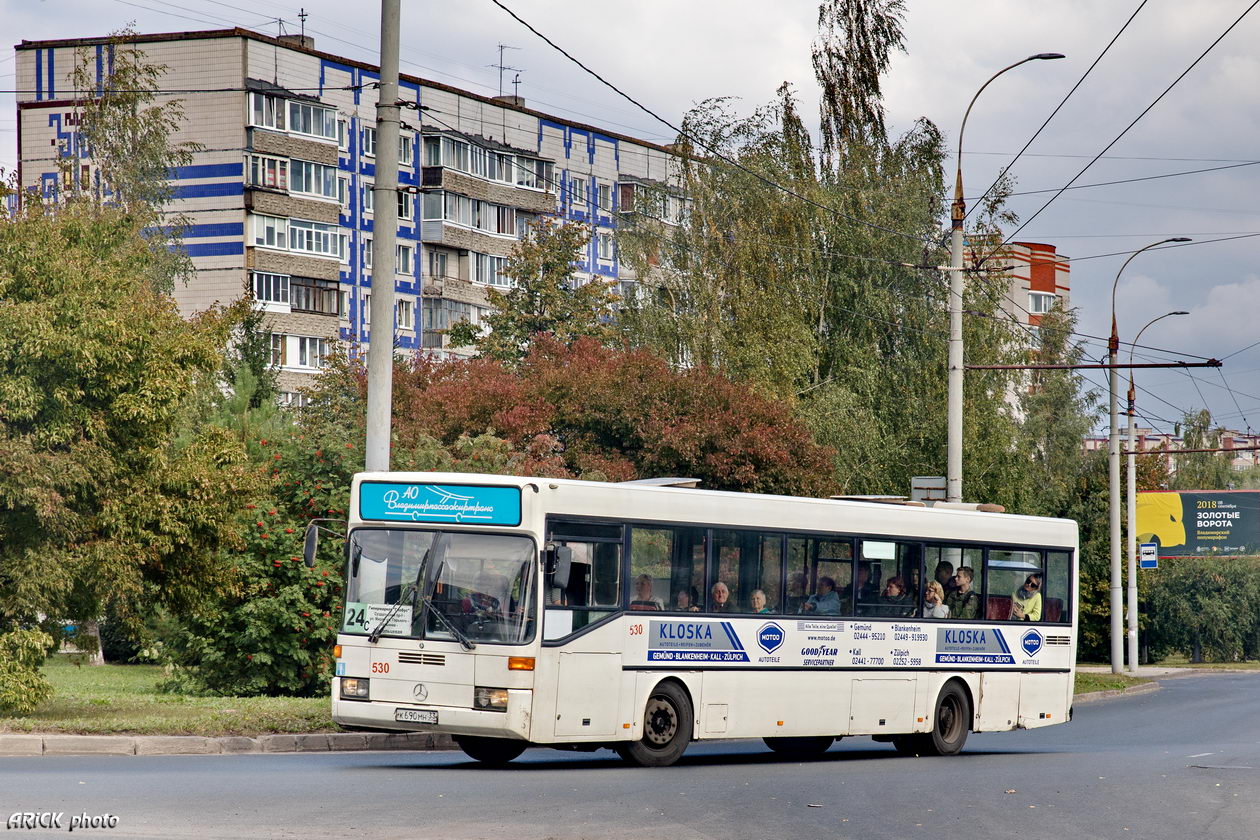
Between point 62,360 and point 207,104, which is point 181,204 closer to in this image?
point 207,104

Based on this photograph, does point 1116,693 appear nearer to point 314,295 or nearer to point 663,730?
point 663,730

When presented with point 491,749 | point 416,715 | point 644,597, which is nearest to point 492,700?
point 416,715

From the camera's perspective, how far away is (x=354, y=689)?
15.9m

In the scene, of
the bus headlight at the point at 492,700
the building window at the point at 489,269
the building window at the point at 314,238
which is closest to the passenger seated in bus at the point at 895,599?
the bus headlight at the point at 492,700

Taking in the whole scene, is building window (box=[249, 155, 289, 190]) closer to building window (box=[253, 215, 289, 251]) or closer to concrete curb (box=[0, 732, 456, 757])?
building window (box=[253, 215, 289, 251])

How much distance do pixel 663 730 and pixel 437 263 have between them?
178 feet

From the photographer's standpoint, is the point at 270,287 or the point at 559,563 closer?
the point at 559,563

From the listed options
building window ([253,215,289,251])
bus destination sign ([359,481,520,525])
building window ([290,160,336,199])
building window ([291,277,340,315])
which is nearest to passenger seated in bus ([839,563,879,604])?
bus destination sign ([359,481,520,525])

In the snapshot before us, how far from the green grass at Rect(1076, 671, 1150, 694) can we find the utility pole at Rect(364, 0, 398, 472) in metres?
23.2

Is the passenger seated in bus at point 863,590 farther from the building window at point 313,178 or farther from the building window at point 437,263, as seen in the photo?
the building window at point 437,263

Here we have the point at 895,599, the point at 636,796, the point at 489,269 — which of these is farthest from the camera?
the point at 489,269

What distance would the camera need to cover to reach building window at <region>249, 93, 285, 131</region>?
196ft

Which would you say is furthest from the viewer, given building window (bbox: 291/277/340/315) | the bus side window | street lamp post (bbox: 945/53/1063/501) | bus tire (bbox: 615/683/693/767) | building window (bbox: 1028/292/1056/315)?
building window (bbox: 1028/292/1056/315)

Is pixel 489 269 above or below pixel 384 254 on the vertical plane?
above
